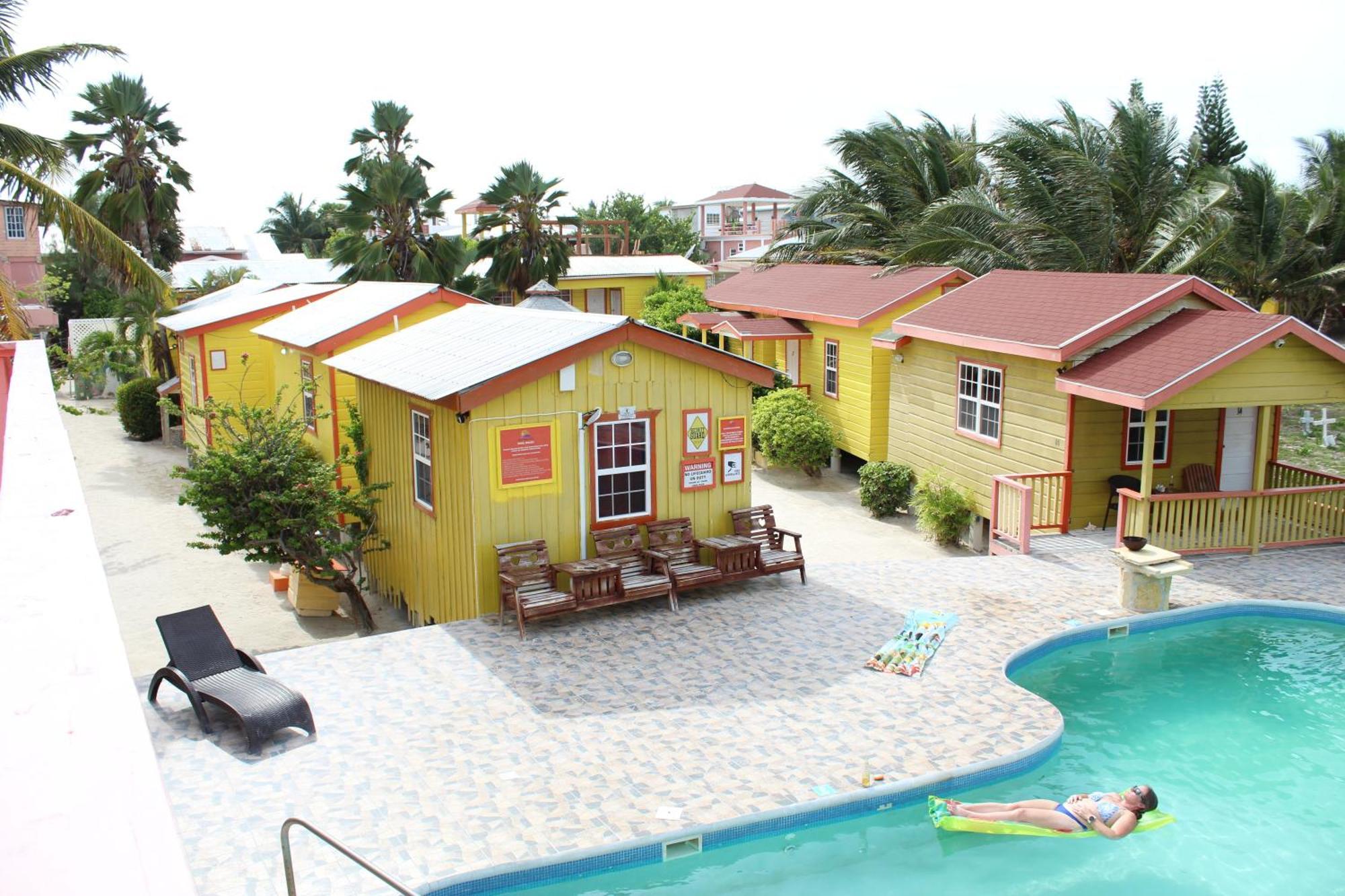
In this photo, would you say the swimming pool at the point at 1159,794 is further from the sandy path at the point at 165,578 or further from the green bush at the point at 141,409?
the green bush at the point at 141,409

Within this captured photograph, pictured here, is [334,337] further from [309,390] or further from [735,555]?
[735,555]

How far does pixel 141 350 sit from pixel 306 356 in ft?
57.1

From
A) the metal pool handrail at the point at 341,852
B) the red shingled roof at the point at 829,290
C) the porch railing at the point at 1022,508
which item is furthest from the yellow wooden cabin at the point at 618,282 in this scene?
the metal pool handrail at the point at 341,852

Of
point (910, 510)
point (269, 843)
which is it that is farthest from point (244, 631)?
point (910, 510)

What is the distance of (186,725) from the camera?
1031cm

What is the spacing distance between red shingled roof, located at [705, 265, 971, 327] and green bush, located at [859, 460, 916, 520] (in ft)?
11.0

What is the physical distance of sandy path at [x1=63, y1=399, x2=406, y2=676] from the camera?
610 inches

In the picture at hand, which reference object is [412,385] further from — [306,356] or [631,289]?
[631,289]

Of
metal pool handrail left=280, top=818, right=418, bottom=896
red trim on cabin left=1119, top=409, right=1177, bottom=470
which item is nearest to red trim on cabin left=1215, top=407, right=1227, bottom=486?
red trim on cabin left=1119, top=409, right=1177, bottom=470

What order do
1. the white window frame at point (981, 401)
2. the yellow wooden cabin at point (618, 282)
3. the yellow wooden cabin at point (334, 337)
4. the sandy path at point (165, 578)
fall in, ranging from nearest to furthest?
the sandy path at point (165, 578), the white window frame at point (981, 401), the yellow wooden cabin at point (334, 337), the yellow wooden cabin at point (618, 282)

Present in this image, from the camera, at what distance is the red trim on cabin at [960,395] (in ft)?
59.4

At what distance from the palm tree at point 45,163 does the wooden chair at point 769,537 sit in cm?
978

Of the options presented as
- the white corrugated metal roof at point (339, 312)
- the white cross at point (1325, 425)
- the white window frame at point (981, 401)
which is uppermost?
the white corrugated metal roof at point (339, 312)

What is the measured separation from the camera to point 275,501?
14.2 meters
